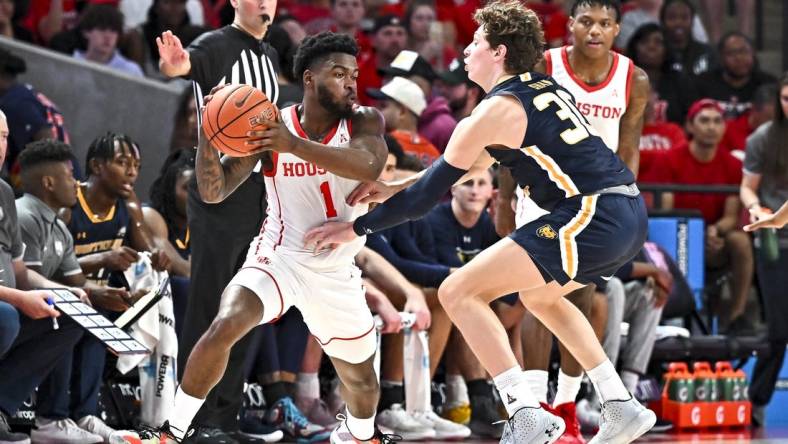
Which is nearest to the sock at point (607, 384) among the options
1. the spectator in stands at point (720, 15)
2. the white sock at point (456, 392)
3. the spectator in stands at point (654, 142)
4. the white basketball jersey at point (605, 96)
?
the white basketball jersey at point (605, 96)

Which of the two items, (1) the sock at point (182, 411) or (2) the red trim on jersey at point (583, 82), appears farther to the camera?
(2) the red trim on jersey at point (583, 82)

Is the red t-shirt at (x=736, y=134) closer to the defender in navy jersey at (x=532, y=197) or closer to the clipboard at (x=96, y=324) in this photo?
the defender in navy jersey at (x=532, y=197)

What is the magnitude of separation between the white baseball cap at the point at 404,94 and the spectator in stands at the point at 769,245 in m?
2.24

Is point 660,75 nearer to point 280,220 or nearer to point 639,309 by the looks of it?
point 639,309

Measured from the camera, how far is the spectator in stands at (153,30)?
10219mm

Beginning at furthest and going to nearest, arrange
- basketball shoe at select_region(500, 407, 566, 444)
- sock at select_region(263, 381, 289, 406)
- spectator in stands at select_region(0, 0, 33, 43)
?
1. spectator in stands at select_region(0, 0, 33, 43)
2. sock at select_region(263, 381, 289, 406)
3. basketball shoe at select_region(500, 407, 566, 444)

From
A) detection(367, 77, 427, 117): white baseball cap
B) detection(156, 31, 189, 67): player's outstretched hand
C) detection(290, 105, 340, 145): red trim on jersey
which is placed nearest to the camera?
detection(290, 105, 340, 145): red trim on jersey

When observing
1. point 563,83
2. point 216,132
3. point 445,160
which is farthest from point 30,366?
point 563,83

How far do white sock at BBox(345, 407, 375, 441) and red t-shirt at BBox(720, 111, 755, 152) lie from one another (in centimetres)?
582

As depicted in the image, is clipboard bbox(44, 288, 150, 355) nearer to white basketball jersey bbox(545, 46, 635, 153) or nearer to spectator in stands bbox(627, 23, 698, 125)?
white basketball jersey bbox(545, 46, 635, 153)

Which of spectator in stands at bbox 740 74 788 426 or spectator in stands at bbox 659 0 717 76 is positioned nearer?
spectator in stands at bbox 740 74 788 426

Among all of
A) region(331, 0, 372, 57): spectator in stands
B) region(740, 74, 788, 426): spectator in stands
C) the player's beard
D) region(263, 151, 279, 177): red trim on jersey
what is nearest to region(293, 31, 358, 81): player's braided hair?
the player's beard

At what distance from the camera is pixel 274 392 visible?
7.38 m

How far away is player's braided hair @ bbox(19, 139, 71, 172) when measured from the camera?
698cm
